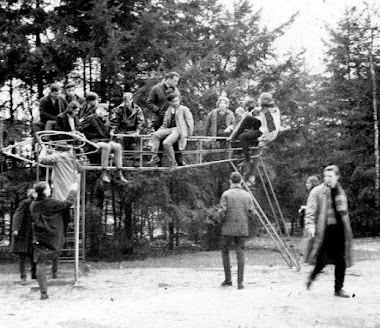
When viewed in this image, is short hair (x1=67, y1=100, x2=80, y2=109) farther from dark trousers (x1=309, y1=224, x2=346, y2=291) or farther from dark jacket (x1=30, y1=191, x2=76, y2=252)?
dark trousers (x1=309, y1=224, x2=346, y2=291)

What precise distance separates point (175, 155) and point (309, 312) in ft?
16.6

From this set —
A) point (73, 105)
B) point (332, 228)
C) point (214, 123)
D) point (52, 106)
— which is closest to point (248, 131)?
point (214, 123)

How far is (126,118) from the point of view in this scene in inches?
470

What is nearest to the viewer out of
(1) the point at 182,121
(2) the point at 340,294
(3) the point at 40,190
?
(2) the point at 340,294

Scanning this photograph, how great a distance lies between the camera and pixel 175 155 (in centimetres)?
1166

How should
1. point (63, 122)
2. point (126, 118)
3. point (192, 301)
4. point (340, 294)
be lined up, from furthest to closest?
point (126, 118)
point (63, 122)
point (192, 301)
point (340, 294)

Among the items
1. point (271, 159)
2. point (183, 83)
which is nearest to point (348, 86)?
point (271, 159)

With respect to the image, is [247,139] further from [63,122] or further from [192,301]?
[192,301]

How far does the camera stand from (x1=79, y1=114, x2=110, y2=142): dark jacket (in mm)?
11070

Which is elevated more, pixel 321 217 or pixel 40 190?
pixel 40 190

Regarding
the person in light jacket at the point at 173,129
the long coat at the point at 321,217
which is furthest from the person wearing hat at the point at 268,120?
the long coat at the point at 321,217

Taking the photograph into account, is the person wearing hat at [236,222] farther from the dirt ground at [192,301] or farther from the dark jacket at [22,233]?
the dark jacket at [22,233]

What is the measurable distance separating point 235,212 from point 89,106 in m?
3.70

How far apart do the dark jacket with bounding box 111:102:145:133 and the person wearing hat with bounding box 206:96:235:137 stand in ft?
5.15
